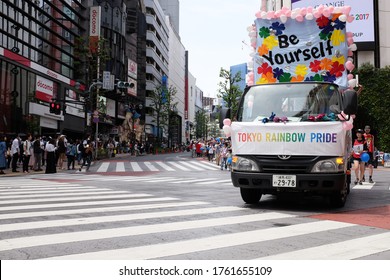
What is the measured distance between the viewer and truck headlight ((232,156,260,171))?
7.19m

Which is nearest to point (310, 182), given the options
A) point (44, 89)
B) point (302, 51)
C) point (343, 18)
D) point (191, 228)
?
point (191, 228)

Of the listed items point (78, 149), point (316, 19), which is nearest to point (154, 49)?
point (78, 149)

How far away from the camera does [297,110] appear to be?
24.3ft

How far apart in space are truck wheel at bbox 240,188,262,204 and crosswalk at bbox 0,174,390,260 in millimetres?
423

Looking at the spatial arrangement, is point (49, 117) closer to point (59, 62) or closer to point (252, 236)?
point (59, 62)

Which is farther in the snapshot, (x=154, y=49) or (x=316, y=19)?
(x=154, y=49)

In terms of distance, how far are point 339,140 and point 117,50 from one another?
5732cm

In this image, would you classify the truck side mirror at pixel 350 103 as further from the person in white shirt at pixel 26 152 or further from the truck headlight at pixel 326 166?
the person in white shirt at pixel 26 152

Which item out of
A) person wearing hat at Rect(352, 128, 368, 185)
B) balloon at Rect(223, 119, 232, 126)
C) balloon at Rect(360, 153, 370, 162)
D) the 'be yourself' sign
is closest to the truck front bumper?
balloon at Rect(223, 119, 232, 126)

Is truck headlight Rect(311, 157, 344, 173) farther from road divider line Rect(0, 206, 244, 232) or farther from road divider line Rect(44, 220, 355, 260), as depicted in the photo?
road divider line Rect(0, 206, 244, 232)

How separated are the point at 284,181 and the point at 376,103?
101 feet

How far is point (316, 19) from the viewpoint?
27.8 feet

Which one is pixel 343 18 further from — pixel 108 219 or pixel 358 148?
pixel 108 219

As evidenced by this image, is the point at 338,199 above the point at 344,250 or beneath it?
above
